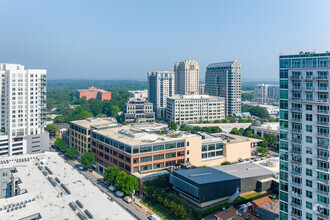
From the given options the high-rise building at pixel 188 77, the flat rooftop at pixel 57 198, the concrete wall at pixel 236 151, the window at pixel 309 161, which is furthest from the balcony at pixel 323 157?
the high-rise building at pixel 188 77

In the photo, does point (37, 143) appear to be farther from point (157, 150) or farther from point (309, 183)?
point (309, 183)

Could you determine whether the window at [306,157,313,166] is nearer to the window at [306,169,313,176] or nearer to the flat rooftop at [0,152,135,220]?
the window at [306,169,313,176]

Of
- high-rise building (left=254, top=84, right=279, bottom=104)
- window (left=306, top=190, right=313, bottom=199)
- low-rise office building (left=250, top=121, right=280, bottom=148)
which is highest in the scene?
high-rise building (left=254, top=84, right=279, bottom=104)

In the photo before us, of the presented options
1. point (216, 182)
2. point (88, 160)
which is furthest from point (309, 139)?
point (88, 160)

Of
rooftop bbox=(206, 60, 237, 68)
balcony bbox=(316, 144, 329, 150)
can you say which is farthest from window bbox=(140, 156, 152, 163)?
rooftop bbox=(206, 60, 237, 68)

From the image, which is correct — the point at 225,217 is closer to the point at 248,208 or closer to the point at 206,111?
the point at 248,208

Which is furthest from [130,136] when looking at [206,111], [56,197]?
[206,111]

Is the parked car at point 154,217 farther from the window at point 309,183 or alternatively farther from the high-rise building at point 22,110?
the high-rise building at point 22,110
